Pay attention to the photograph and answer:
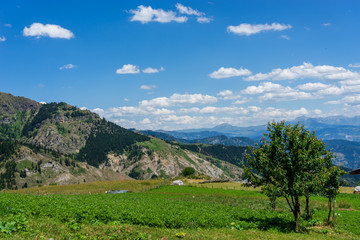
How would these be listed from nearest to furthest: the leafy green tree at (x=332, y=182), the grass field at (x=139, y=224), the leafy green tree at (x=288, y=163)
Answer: the grass field at (x=139, y=224) < the leafy green tree at (x=288, y=163) < the leafy green tree at (x=332, y=182)

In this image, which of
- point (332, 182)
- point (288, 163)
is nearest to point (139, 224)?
point (288, 163)

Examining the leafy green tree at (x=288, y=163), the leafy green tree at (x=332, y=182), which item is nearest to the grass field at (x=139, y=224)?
the leafy green tree at (x=288, y=163)

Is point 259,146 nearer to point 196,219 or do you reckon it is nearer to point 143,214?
point 196,219

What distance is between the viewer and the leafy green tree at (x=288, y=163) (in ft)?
84.5

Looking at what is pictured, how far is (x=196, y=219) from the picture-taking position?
86.2 ft

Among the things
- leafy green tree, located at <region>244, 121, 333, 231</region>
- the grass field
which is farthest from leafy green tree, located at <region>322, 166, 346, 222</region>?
the grass field

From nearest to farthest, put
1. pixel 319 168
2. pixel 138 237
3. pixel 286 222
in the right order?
pixel 138 237
pixel 319 168
pixel 286 222

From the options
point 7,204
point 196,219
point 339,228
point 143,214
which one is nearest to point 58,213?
point 7,204

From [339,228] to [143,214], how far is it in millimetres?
22139

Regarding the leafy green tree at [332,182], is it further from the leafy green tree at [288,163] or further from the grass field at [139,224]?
the grass field at [139,224]

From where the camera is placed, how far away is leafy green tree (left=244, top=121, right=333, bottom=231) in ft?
84.5

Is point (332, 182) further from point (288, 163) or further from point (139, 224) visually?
point (139, 224)

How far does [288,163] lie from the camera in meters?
26.0

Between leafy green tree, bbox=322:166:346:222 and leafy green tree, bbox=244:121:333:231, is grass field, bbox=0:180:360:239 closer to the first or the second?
leafy green tree, bbox=244:121:333:231
